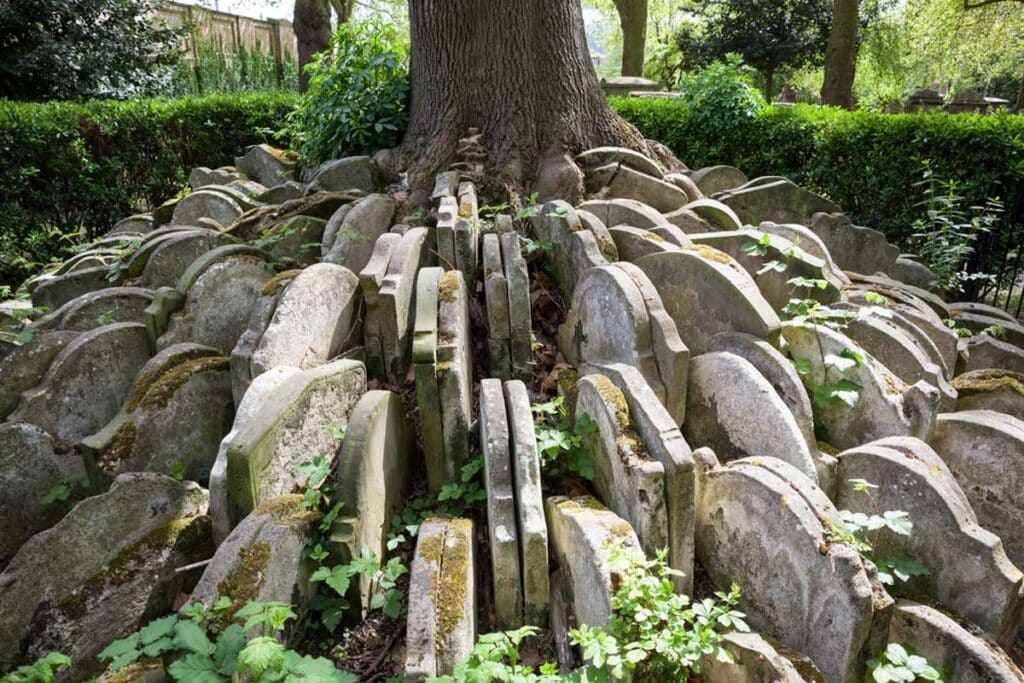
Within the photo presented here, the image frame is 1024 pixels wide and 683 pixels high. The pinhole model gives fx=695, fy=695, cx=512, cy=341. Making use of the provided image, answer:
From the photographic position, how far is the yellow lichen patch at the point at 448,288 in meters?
4.18

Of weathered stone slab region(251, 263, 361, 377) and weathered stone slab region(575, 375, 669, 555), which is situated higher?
weathered stone slab region(251, 263, 361, 377)

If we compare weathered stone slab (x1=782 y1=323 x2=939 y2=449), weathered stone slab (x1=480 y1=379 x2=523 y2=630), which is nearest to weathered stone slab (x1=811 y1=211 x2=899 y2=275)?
weathered stone slab (x1=782 y1=323 x2=939 y2=449)

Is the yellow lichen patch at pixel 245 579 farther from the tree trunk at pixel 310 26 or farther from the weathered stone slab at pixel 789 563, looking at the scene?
the tree trunk at pixel 310 26

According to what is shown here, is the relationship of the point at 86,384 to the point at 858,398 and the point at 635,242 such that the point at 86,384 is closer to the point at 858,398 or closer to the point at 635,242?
the point at 635,242

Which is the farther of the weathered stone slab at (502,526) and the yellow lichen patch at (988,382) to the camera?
the yellow lichen patch at (988,382)

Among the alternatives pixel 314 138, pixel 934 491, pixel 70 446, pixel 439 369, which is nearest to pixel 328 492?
pixel 439 369

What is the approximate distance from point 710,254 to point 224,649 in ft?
11.6

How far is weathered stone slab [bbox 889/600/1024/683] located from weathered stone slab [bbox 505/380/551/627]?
5.11 ft

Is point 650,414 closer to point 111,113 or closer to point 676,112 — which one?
point 676,112

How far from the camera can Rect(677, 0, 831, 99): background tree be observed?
67.5 feet

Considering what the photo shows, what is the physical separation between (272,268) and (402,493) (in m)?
2.08

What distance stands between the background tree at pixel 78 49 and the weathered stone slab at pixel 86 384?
8.66 meters

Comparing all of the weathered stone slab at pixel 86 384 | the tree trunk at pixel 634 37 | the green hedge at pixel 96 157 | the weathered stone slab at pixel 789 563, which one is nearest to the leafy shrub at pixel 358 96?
the green hedge at pixel 96 157

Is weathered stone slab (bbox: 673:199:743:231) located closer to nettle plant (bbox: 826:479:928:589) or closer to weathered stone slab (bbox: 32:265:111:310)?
nettle plant (bbox: 826:479:928:589)
